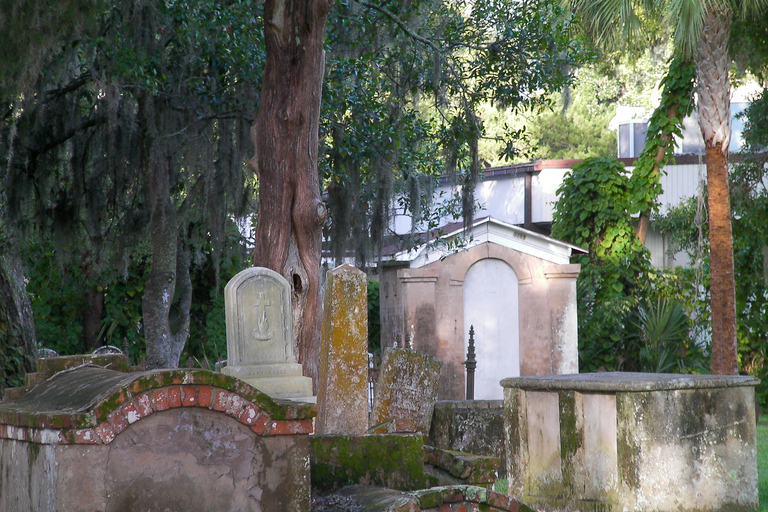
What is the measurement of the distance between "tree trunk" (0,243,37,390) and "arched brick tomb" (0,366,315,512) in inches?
189

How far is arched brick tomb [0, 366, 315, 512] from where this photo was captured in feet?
12.6

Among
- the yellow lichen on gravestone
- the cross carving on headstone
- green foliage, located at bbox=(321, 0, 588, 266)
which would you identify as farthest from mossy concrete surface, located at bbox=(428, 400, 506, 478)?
green foliage, located at bbox=(321, 0, 588, 266)

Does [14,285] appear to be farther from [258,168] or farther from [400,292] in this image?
[400,292]

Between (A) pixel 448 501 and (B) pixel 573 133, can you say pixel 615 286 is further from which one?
(B) pixel 573 133

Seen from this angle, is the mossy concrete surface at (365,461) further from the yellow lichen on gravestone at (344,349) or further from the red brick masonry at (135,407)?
the yellow lichen on gravestone at (344,349)

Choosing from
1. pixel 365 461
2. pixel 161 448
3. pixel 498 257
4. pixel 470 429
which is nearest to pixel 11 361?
pixel 470 429

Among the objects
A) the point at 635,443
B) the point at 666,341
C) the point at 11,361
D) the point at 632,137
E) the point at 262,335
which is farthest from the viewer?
the point at 632,137

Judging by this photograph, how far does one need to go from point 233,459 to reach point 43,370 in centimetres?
187

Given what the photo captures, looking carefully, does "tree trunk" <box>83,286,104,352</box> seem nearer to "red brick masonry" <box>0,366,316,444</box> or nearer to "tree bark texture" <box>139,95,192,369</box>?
"tree bark texture" <box>139,95,192,369</box>

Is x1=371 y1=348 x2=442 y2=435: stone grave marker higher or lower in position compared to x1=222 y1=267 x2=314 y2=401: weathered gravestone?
lower

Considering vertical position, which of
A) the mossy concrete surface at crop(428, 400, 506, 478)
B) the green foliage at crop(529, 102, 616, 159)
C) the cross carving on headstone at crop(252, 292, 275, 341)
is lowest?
the mossy concrete surface at crop(428, 400, 506, 478)

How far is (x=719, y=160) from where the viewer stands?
12.7 m

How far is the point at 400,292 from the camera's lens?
14.4 meters

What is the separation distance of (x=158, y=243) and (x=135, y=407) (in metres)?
9.03
